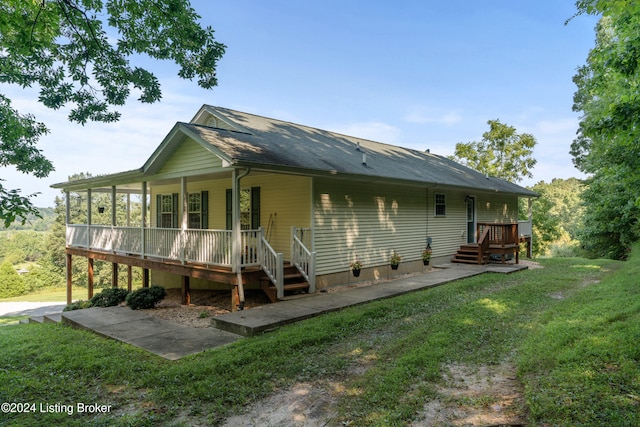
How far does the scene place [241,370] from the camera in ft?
14.8

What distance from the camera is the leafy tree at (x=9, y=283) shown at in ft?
104

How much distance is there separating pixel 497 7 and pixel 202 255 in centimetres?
1450

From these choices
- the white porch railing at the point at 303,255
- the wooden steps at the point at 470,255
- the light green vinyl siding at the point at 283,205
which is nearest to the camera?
the white porch railing at the point at 303,255

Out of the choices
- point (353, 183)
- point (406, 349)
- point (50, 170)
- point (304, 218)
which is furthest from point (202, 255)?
point (50, 170)

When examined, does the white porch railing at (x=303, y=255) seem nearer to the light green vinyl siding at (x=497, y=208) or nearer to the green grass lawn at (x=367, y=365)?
the green grass lawn at (x=367, y=365)

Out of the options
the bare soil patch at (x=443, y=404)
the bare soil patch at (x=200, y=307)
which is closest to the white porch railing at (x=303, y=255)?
the bare soil patch at (x=200, y=307)

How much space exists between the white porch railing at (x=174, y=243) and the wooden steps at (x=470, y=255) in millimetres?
8508

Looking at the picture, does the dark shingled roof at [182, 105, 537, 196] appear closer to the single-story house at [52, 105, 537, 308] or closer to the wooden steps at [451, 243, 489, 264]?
the single-story house at [52, 105, 537, 308]

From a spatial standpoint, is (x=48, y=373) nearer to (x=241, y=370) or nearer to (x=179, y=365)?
(x=179, y=365)

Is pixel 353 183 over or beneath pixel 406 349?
over

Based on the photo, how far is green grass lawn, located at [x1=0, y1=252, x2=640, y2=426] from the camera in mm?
3420

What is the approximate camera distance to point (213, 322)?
697cm

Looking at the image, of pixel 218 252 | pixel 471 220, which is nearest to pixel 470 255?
pixel 471 220

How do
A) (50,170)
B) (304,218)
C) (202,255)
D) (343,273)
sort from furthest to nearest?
(50,170), (343,273), (304,218), (202,255)
